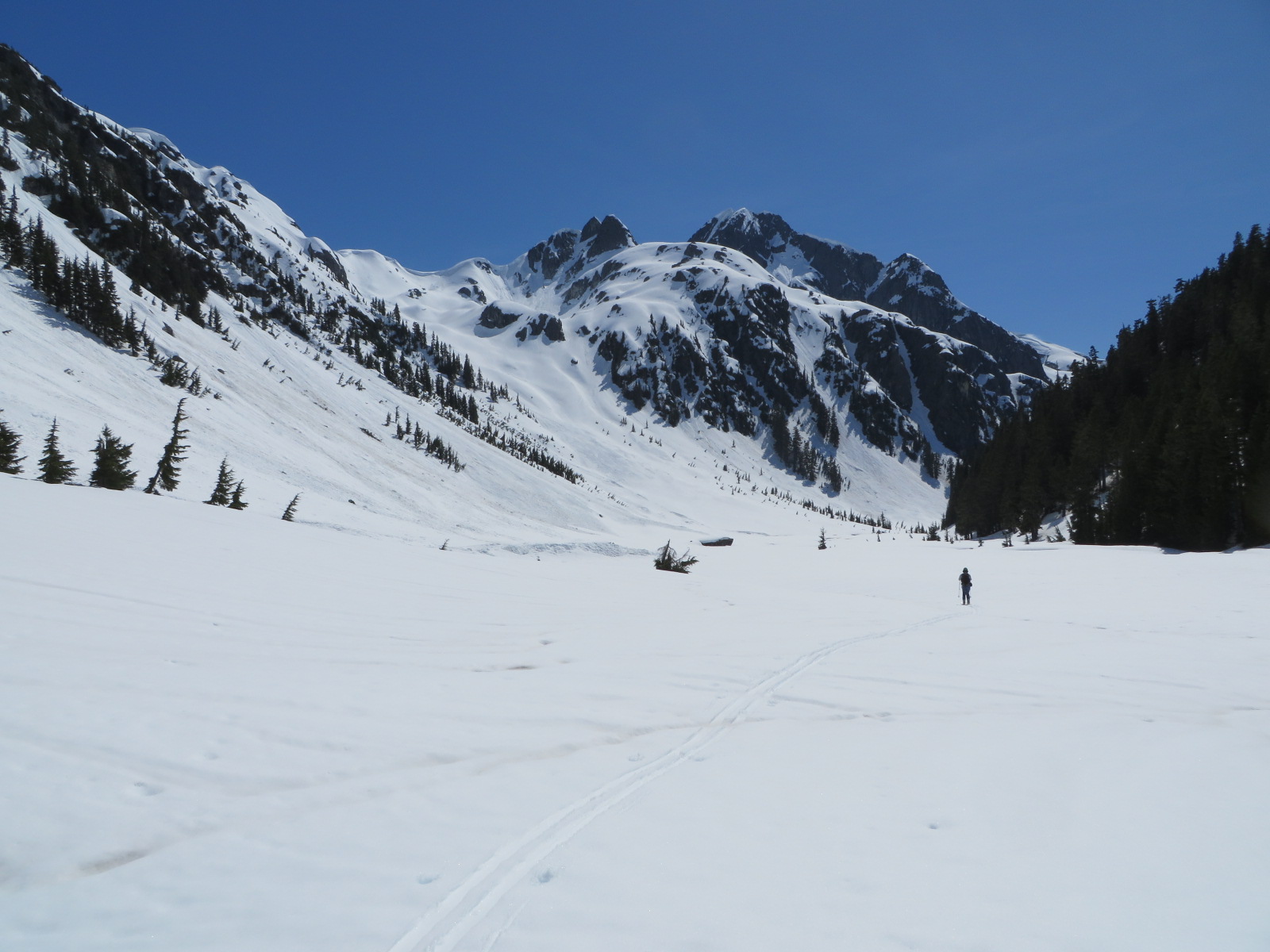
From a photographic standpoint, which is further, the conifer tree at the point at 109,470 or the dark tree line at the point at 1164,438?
the dark tree line at the point at 1164,438

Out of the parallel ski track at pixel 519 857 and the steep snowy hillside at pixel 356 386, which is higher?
the steep snowy hillside at pixel 356 386

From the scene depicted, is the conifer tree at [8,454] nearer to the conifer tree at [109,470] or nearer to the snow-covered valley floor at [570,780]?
the conifer tree at [109,470]

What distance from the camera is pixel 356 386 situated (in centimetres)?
6456

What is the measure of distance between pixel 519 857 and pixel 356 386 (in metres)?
68.9

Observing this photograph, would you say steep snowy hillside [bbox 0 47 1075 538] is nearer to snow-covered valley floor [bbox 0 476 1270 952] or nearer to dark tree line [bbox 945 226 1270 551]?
snow-covered valley floor [bbox 0 476 1270 952]

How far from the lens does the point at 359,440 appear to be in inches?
1740

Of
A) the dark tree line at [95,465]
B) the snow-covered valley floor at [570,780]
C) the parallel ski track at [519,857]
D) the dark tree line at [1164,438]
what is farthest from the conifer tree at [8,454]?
the dark tree line at [1164,438]

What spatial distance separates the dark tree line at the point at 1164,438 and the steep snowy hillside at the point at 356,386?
36243 millimetres

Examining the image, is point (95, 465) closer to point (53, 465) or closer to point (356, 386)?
point (53, 465)

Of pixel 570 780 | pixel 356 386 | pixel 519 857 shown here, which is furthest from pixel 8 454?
pixel 356 386

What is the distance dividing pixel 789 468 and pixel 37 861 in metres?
165

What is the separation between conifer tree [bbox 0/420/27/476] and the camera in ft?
52.2

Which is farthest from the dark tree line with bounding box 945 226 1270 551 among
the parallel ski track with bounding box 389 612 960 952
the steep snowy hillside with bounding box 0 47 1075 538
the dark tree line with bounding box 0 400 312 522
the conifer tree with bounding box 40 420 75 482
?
the conifer tree with bounding box 40 420 75 482

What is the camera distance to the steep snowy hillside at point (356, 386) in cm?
3072
